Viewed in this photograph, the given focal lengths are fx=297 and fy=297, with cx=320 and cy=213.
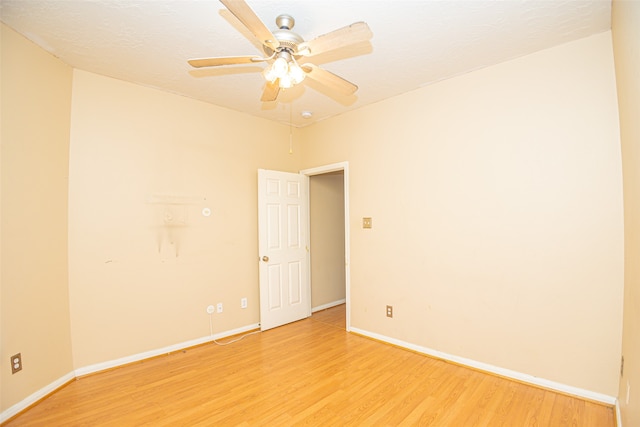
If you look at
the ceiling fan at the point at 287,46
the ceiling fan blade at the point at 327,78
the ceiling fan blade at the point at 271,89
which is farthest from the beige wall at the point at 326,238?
the ceiling fan at the point at 287,46

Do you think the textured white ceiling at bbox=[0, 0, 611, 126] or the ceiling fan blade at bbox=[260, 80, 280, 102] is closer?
the textured white ceiling at bbox=[0, 0, 611, 126]

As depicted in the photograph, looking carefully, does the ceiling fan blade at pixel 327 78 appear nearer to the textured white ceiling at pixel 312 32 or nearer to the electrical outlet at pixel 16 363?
the textured white ceiling at pixel 312 32

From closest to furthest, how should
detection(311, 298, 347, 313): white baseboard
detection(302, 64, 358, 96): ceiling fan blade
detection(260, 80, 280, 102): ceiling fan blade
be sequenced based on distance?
detection(302, 64, 358, 96): ceiling fan blade
detection(260, 80, 280, 102): ceiling fan blade
detection(311, 298, 347, 313): white baseboard

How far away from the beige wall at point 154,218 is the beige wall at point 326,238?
1.04m

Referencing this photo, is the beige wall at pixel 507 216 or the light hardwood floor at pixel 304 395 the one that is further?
the beige wall at pixel 507 216

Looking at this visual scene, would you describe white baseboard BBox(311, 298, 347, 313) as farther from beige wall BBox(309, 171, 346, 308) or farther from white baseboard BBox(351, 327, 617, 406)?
white baseboard BBox(351, 327, 617, 406)

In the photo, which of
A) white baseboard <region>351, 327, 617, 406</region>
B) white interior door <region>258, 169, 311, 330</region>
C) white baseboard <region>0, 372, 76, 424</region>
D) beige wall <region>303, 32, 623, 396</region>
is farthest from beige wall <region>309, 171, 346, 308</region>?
white baseboard <region>0, 372, 76, 424</region>

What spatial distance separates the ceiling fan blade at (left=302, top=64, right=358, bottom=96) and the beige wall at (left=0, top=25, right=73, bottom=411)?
85.5 inches

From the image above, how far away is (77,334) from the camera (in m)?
2.66

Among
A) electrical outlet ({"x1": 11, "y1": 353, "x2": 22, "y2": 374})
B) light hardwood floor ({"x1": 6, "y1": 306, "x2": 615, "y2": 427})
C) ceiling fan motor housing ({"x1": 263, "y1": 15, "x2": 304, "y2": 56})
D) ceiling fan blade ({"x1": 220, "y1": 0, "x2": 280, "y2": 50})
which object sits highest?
ceiling fan motor housing ({"x1": 263, "y1": 15, "x2": 304, "y2": 56})

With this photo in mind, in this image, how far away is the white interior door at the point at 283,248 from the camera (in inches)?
152

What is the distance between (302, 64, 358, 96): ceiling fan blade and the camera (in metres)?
1.89

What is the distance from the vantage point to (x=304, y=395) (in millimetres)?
2379

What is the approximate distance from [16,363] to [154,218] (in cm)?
148
